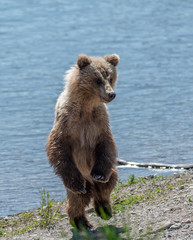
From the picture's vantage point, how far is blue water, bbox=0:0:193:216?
9.93 meters

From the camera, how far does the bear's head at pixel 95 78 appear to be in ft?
21.3

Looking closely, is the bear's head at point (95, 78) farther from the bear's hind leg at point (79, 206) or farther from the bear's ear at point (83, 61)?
the bear's hind leg at point (79, 206)

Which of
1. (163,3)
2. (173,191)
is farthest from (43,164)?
(163,3)

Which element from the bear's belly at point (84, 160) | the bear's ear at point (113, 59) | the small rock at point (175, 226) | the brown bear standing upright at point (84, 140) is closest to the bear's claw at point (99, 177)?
the brown bear standing upright at point (84, 140)

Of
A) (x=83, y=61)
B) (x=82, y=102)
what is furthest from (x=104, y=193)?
(x=83, y=61)

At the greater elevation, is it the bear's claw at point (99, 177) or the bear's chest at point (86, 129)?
the bear's chest at point (86, 129)

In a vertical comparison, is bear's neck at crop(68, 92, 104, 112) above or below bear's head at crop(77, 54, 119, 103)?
below

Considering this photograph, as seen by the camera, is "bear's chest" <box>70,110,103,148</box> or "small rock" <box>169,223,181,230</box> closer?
"small rock" <box>169,223,181,230</box>

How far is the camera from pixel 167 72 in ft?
49.9

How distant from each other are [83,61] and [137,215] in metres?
1.64

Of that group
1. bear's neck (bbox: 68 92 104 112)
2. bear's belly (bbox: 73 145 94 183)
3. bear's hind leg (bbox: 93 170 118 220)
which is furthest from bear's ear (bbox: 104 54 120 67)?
bear's hind leg (bbox: 93 170 118 220)

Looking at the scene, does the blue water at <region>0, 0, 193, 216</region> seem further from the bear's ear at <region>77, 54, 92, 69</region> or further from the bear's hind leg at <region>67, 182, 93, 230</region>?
the bear's ear at <region>77, 54, 92, 69</region>

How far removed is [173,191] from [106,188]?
103cm

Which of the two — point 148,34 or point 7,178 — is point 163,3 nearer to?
point 148,34
